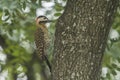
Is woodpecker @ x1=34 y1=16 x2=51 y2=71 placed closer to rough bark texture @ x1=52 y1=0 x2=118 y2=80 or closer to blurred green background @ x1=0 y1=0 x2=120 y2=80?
blurred green background @ x1=0 y1=0 x2=120 y2=80

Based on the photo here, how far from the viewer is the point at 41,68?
5062 mm

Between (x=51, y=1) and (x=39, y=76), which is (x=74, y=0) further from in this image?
(x=39, y=76)

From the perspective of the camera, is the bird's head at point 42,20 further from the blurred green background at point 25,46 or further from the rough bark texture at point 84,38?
the rough bark texture at point 84,38

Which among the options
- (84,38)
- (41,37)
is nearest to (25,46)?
(41,37)

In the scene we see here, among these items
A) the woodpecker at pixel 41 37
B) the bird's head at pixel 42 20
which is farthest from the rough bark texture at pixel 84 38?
the bird's head at pixel 42 20

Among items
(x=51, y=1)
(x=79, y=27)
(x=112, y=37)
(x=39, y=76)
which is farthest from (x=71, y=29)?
(x=39, y=76)

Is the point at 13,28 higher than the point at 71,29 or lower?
higher

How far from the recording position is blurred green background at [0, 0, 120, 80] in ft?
14.0

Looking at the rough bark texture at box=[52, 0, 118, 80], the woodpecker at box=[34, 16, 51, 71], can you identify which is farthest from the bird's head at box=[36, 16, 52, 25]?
the rough bark texture at box=[52, 0, 118, 80]

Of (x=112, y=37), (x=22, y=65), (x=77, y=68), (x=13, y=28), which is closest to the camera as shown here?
(x=77, y=68)

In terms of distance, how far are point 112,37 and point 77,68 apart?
1245 mm

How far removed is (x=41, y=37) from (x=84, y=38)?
1.80m

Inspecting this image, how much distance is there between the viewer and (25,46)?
5.02 m

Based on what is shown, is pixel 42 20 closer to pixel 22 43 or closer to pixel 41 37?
pixel 41 37
